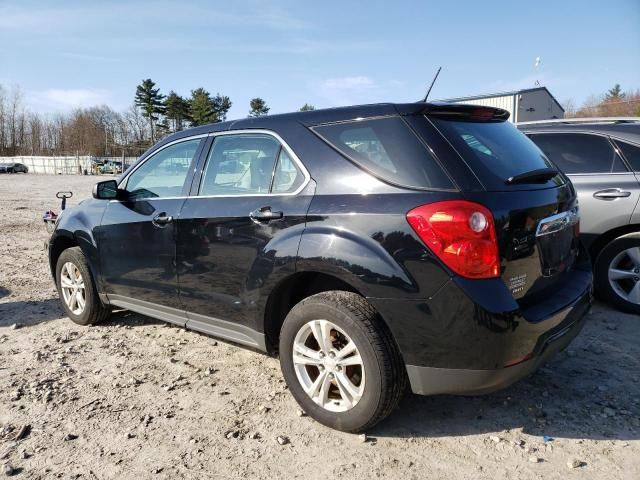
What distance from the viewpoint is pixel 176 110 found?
71.9 metres

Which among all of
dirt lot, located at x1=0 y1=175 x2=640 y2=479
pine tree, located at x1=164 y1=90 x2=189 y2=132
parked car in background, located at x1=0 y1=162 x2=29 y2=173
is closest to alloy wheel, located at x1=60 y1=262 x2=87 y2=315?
dirt lot, located at x1=0 y1=175 x2=640 y2=479

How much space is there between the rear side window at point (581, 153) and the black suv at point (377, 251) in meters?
1.93

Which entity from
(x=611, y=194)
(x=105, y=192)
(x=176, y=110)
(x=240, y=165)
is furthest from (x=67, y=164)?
(x=611, y=194)

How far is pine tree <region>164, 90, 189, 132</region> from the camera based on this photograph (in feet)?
236


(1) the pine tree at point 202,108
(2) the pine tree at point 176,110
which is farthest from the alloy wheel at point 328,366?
→ (2) the pine tree at point 176,110

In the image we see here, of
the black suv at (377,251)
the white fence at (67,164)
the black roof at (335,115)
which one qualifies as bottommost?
the black suv at (377,251)

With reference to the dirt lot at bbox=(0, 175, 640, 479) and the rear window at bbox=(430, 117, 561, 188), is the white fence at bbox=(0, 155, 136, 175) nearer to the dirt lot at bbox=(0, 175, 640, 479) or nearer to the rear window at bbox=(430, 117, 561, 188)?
the dirt lot at bbox=(0, 175, 640, 479)

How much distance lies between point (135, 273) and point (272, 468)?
81.9 inches

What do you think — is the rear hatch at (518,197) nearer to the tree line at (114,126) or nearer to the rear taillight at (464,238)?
the rear taillight at (464,238)

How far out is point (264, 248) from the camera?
114 inches

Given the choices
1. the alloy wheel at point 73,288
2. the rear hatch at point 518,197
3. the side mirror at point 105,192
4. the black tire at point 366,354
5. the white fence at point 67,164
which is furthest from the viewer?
the white fence at point 67,164

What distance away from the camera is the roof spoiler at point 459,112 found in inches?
104

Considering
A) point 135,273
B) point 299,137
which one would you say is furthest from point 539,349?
point 135,273

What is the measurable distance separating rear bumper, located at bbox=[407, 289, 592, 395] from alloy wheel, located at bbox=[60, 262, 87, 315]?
3412 mm
